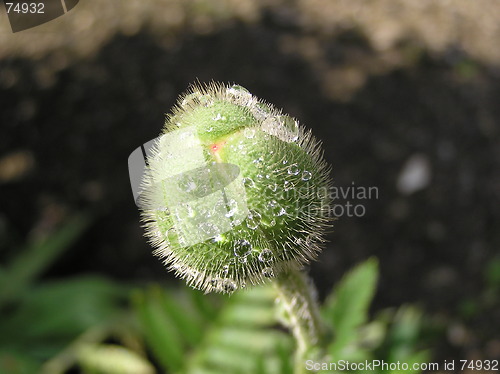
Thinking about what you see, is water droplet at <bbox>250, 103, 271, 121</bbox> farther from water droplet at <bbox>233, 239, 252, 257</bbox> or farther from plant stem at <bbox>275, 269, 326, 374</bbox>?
plant stem at <bbox>275, 269, 326, 374</bbox>

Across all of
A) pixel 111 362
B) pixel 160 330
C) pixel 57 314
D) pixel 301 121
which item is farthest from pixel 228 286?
pixel 301 121

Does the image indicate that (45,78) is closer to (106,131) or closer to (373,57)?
(106,131)

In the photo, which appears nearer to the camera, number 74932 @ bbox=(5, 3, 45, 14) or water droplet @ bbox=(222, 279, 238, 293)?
water droplet @ bbox=(222, 279, 238, 293)

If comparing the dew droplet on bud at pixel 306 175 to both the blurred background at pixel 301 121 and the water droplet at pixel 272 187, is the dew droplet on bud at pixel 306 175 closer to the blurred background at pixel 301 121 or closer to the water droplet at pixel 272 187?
the water droplet at pixel 272 187

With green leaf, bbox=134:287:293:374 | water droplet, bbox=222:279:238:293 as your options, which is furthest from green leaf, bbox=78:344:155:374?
water droplet, bbox=222:279:238:293

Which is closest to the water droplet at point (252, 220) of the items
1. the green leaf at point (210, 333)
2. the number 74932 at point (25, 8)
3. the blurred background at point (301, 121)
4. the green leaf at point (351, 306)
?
the green leaf at point (351, 306)

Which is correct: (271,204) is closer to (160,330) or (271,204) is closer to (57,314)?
(160,330)

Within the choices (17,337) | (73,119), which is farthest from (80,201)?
(17,337)
